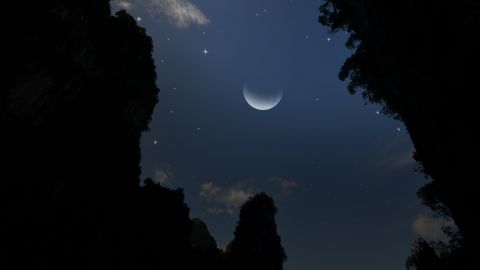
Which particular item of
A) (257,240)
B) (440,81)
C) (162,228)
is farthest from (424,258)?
(257,240)

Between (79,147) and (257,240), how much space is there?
39154 millimetres

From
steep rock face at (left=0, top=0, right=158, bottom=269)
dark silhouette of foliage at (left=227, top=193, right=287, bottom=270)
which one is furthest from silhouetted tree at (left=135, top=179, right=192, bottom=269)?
dark silhouette of foliage at (left=227, top=193, right=287, bottom=270)

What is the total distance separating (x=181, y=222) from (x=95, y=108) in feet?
60.1

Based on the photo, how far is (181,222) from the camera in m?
36.3

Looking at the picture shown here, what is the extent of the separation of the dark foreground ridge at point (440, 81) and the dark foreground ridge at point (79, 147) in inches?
880

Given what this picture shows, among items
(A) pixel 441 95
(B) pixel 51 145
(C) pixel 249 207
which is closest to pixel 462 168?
(A) pixel 441 95

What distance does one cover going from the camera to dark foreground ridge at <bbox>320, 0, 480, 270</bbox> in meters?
7.64

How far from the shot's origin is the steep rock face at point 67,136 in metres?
18.0

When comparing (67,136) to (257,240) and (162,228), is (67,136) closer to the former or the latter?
(162,228)

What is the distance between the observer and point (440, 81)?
8445mm

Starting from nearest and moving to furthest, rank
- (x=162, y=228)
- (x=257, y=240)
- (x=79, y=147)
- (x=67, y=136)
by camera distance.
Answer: (x=67, y=136) < (x=79, y=147) < (x=162, y=228) < (x=257, y=240)

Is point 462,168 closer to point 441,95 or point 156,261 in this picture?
point 441,95

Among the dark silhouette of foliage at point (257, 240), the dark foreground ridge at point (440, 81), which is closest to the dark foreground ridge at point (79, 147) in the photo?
the dark silhouette of foliage at point (257, 240)

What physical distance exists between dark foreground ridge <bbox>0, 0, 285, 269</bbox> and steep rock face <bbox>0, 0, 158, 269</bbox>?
3.2 inches
